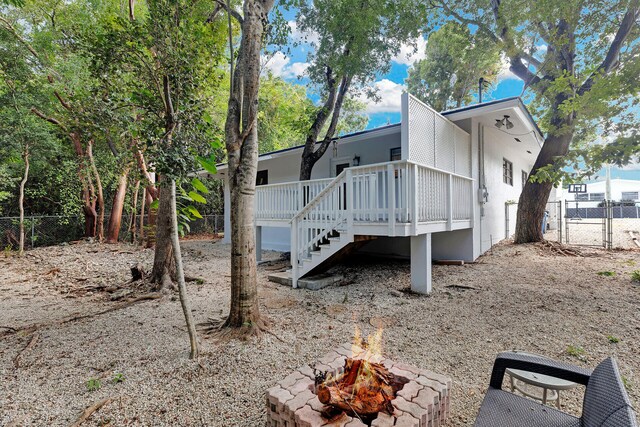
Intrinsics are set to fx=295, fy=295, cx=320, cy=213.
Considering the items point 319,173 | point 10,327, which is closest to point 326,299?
point 10,327

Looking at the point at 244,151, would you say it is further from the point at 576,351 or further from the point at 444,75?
the point at 444,75

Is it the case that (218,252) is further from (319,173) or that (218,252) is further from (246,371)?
(246,371)

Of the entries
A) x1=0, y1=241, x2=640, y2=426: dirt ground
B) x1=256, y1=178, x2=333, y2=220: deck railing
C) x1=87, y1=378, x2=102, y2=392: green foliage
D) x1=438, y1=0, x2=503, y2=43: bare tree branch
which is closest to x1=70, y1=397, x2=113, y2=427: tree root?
x1=0, y1=241, x2=640, y2=426: dirt ground

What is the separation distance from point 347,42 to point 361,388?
352 inches

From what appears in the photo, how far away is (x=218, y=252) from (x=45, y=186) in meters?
9.00

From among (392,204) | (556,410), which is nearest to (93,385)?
(556,410)

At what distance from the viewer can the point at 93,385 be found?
2656 mm

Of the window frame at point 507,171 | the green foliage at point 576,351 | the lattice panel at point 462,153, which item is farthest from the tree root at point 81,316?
the window frame at point 507,171

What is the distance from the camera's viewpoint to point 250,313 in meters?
3.80

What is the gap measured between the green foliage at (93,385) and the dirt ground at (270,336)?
2 centimetres

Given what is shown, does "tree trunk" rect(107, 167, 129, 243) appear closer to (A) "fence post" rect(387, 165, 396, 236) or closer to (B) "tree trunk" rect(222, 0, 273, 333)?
(B) "tree trunk" rect(222, 0, 273, 333)

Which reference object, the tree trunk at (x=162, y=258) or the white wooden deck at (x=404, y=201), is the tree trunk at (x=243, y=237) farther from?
the tree trunk at (x=162, y=258)

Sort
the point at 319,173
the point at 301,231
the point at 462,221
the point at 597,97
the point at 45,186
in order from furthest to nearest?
the point at 45,186 < the point at 319,173 < the point at 462,221 < the point at 301,231 < the point at 597,97

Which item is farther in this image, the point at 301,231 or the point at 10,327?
the point at 301,231
